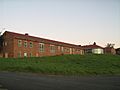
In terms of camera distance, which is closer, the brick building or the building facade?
the brick building

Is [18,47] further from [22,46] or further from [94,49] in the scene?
[94,49]

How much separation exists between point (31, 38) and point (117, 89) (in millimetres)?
46827

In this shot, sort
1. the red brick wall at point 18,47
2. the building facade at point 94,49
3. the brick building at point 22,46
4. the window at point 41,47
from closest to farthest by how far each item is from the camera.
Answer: the red brick wall at point 18,47 < the brick building at point 22,46 < the window at point 41,47 < the building facade at point 94,49

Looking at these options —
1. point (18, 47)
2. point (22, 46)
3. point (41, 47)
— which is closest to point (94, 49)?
point (41, 47)

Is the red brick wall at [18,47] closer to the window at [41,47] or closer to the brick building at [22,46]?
the brick building at [22,46]

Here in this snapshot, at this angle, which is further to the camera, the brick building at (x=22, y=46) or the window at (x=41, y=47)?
the window at (x=41, y=47)

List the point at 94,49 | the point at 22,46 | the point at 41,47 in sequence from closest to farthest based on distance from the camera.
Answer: the point at 22,46 < the point at 41,47 < the point at 94,49

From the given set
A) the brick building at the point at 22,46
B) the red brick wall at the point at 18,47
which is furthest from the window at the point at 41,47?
the red brick wall at the point at 18,47

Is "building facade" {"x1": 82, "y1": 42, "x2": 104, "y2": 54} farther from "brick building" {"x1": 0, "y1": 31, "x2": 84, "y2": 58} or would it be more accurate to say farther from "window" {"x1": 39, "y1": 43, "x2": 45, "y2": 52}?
"window" {"x1": 39, "y1": 43, "x2": 45, "y2": 52}

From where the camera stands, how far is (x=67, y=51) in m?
71.8

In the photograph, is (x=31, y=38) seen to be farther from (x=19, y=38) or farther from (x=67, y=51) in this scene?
(x=67, y=51)

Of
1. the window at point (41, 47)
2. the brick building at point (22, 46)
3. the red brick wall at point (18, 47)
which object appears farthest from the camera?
the window at point (41, 47)

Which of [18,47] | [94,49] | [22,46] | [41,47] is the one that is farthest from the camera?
[94,49]

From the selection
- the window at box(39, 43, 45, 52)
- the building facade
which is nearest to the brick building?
the window at box(39, 43, 45, 52)
